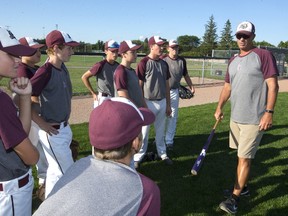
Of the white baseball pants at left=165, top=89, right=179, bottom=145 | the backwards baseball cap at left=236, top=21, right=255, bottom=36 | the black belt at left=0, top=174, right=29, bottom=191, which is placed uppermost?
the backwards baseball cap at left=236, top=21, right=255, bottom=36

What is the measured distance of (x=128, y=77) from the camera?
15.9ft

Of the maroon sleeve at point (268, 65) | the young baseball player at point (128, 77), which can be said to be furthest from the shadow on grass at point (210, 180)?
the maroon sleeve at point (268, 65)

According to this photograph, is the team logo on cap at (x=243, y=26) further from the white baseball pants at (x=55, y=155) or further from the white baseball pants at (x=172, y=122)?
the white baseball pants at (x=172, y=122)

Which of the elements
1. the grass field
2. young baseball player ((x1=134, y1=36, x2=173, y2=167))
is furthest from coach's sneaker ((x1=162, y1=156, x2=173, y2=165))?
the grass field

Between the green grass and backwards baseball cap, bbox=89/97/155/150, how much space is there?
106 inches

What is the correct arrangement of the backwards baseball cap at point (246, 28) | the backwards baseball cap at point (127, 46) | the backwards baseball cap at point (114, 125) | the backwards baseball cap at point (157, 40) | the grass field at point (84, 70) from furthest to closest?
the grass field at point (84, 70)
the backwards baseball cap at point (157, 40)
the backwards baseball cap at point (127, 46)
the backwards baseball cap at point (246, 28)
the backwards baseball cap at point (114, 125)

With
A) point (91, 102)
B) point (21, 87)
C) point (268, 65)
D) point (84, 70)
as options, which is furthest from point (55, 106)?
point (84, 70)

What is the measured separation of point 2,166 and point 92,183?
110 cm

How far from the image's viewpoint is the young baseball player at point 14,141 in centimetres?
194

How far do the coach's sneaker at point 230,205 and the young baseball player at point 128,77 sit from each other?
6.09 feet

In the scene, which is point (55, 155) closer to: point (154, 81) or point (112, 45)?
point (154, 81)

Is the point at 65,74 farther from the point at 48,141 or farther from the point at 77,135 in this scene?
the point at 77,135

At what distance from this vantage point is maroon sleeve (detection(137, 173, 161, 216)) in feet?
4.59

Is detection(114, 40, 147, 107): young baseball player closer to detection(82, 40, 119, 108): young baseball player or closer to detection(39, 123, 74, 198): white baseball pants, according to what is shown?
detection(82, 40, 119, 108): young baseball player
